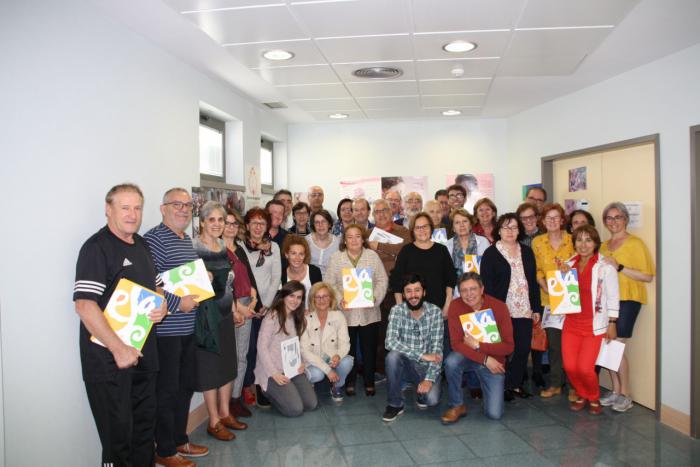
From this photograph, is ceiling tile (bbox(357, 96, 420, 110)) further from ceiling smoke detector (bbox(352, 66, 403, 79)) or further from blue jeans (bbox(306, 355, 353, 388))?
blue jeans (bbox(306, 355, 353, 388))

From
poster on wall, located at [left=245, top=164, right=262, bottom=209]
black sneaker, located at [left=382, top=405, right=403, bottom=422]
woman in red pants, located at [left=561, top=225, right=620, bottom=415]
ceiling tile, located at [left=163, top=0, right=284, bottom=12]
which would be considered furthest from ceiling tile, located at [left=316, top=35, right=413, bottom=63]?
black sneaker, located at [left=382, top=405, right=403, bottom=422]

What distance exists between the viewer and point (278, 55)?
163 inches

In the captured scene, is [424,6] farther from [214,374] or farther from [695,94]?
[214,374]

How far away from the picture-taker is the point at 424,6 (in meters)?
3.17

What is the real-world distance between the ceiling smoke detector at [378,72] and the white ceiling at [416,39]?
9cm

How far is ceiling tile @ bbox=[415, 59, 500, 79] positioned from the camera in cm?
443

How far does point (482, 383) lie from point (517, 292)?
83 cm

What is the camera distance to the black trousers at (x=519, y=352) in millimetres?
4383

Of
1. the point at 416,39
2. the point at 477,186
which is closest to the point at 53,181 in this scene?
the point at 416,39

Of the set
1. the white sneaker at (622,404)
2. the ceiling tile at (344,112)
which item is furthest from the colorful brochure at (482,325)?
the ceiling tile at (344,112)

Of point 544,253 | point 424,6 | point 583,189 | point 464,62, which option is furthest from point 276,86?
point 583,189

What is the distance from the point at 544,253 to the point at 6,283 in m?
4.13

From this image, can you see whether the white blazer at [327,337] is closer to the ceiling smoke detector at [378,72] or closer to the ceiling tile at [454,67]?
the ceiling smoke detector at [378,72]

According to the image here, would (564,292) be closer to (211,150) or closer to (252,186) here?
(252,186)
